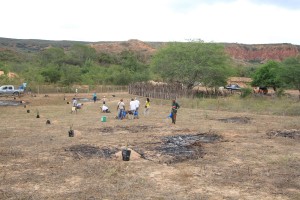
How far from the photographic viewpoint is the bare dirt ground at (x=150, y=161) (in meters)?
9.06

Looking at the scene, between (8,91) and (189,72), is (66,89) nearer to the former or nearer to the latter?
(8,91)

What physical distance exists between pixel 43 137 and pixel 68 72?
39.3 meters

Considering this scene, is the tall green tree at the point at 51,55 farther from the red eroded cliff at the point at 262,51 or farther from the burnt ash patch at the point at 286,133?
the burnt ash patch at the point at 286,133

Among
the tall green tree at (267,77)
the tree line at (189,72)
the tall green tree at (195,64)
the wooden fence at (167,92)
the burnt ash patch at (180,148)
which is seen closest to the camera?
the burnt ash patch at (180,148)

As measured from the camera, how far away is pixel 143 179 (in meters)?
9.99

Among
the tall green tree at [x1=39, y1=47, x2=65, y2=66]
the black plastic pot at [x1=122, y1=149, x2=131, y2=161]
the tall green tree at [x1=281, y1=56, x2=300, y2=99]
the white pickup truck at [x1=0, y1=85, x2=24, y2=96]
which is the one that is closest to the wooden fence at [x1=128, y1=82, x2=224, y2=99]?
the tall green tree at [x1=281, y1=56, x2=300, y2=99]

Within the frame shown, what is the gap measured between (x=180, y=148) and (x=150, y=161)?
241 centimetres

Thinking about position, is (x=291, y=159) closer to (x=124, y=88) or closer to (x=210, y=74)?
(x=210, y=74)

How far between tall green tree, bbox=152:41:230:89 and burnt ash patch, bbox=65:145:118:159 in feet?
86.7

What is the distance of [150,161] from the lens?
39.0ft

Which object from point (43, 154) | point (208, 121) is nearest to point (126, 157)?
point (43, 154)

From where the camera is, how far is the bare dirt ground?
9.06 meters

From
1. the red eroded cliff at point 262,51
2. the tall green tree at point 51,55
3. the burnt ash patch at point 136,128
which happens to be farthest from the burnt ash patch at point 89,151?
the red eroded cliff at point 262,51

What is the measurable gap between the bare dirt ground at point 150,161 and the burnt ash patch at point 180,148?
0.04m
